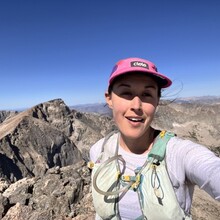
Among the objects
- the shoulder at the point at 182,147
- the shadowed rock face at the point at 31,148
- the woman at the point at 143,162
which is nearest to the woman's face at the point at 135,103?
the woman at the point at 143,162

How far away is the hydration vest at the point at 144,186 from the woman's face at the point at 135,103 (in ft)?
0.89

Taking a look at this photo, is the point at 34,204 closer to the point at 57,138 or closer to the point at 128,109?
the point at 128,109

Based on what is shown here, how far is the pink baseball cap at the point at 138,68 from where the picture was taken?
3.42 metres

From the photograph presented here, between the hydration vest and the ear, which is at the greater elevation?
the ear

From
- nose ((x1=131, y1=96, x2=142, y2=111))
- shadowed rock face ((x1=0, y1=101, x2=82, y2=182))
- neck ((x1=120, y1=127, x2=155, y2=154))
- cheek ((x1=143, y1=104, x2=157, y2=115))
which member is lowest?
shadowed rock face ((x1=0, y1=101, x2=82, y2=182))

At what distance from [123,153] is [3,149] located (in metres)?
112

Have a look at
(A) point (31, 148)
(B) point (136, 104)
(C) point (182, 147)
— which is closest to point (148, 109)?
(B) point (136, 104)

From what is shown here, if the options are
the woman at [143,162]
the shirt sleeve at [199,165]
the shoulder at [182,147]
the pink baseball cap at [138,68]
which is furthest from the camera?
the pink baseball cap at [138,68]

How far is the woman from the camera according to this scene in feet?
10.0

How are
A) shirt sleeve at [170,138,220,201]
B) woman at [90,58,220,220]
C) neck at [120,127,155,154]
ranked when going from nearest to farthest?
shirt sleeve at [170,138,220,201] → woman at [90,58,220,220] → neck at [120,127,155,154]

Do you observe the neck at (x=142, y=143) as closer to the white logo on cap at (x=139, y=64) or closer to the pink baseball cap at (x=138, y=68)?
the pink baseball cap at (x=138, y=68)

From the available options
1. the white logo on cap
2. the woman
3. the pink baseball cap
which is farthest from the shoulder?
the white logo on cap

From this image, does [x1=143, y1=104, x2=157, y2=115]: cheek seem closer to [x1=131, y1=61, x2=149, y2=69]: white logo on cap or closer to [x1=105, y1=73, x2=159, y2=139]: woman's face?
[x1=105, y1=73, x2=159, y2=139]: woman's face

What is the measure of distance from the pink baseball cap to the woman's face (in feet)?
0.33
